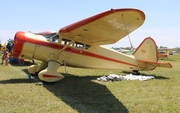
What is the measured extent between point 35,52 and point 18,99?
128 inches

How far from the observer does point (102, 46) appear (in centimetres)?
976

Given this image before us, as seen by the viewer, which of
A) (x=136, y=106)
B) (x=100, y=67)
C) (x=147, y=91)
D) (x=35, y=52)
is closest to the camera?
(x=136, y=106)

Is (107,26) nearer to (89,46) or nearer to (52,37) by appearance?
(89,46)

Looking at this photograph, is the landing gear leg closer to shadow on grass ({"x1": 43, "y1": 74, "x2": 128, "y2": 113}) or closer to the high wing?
shadow on grass ({"x1": 43, "y1": 74, "x2": 128, "y2": 113})

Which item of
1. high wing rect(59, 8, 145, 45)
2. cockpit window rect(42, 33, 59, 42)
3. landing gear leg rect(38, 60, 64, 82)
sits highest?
high wing rect(59, 8, 145, 45)

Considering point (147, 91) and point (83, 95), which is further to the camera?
point (147, 91)

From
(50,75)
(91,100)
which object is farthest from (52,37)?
(91,100)

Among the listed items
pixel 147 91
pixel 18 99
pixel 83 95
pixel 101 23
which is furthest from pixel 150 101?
pixel 18 99

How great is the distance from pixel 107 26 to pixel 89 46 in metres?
2.86

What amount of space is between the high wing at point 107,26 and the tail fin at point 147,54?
8.04ft

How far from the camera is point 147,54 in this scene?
10664mm

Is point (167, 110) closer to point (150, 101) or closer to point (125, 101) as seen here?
point (150, 101)

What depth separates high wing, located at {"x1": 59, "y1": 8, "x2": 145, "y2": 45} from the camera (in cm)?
523

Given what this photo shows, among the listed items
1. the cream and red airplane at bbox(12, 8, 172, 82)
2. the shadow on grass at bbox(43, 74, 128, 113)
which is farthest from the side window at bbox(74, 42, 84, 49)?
the shadow on grass at bbox(43, 74, 128, 113)
